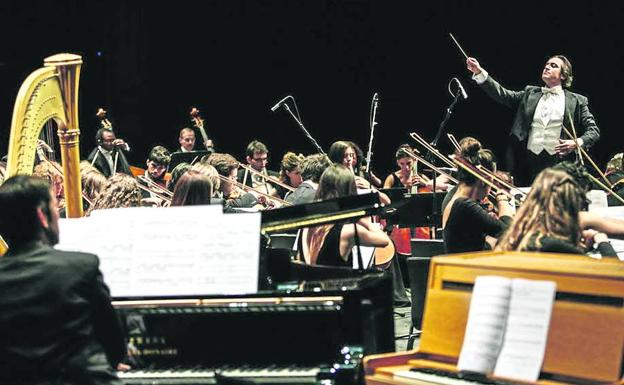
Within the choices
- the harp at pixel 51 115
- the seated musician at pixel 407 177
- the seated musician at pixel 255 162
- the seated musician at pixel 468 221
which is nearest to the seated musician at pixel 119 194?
the harp at pixel 51 115

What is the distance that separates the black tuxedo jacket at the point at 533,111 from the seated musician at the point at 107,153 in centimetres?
388

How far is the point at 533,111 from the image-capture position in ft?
23.0

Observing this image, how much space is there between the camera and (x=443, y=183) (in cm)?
878

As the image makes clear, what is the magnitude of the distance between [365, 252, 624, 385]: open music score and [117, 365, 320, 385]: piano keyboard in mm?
241

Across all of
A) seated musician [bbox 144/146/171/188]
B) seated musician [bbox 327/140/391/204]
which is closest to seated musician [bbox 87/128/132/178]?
seated musician [bbox 144/146/171/188]

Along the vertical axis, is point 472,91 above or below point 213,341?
above

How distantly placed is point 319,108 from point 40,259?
900 cm

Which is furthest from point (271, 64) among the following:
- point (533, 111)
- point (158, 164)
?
point (533, 111)

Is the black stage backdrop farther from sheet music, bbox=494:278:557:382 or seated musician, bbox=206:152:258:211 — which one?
sheet music, bbox=494:278:557:382

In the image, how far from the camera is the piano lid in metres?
3.90

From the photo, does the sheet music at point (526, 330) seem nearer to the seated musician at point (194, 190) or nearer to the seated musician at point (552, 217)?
the seated musician at point (552, 217)

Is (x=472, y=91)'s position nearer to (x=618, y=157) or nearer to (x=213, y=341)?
(x=618, y=157)

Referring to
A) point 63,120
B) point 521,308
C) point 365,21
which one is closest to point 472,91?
point 365,21

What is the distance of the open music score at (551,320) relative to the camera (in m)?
2.71
